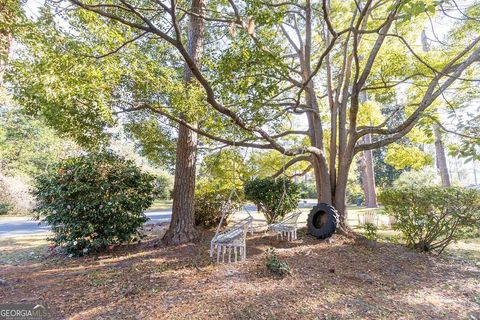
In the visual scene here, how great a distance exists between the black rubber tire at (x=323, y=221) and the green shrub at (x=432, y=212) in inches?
47.3

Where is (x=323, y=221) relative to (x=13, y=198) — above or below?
below

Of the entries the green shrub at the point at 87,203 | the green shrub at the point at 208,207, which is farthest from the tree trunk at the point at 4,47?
the green shrub at the point at 208,207

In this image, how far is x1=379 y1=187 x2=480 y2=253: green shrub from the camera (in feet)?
Result: 16.7

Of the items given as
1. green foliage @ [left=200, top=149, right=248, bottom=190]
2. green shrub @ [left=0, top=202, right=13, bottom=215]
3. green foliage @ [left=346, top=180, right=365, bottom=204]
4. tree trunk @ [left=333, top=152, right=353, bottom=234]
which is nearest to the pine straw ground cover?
tree trunk @ [left=333, top=152, right=353, bottom=234]

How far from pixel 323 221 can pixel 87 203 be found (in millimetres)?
5299

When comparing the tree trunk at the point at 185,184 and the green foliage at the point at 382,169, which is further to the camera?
the green foliage at the point at 382,169

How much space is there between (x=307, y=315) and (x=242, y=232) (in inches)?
69.5

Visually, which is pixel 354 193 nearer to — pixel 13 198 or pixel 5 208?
pixel 13 198

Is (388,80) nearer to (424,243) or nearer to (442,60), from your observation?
(442,60)

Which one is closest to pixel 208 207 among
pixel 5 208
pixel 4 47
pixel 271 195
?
pixel 271 195

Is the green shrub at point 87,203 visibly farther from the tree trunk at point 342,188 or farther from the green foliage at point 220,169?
the tree trunk at point 342,188

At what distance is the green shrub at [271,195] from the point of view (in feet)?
26.2

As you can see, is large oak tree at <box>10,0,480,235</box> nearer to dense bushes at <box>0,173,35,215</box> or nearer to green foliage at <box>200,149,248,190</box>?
green foliage at <box>200,149,248,190</box>

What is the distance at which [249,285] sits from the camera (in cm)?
363
